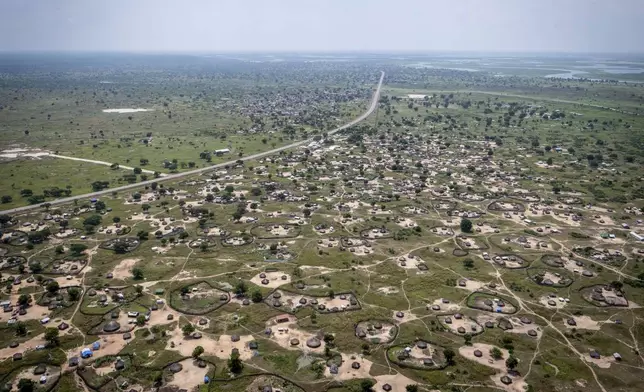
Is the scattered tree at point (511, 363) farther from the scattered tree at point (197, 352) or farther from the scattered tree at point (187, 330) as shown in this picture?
the scattered tree at point (187, 330)

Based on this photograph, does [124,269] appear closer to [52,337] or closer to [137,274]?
[137,274]

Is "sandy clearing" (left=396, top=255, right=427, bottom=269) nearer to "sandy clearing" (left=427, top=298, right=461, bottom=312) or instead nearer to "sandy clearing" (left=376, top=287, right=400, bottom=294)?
"sandy clearing" (left=376, top=287, right=400, bottom=294)

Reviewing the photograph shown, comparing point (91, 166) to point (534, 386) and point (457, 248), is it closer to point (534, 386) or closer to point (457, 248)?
point (457, 248)

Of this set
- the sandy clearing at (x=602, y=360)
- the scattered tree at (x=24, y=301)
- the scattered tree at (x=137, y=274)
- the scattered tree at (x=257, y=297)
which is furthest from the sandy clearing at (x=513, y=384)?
the scattered tree at (x=24, y=301)

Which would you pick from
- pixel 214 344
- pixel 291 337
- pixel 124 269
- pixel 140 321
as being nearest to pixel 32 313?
pixel 124 269

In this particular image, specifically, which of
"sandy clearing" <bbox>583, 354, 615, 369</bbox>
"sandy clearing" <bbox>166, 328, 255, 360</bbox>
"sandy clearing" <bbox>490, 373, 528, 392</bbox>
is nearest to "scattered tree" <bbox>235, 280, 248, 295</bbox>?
"sandy clearing" <bbox>166, 328, 255, 360</bbox>

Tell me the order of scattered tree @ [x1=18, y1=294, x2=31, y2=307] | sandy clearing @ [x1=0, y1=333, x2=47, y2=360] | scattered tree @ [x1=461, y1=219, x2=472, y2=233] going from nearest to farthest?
sandy clearing @ [x1=0, y1=333, x2=47, y2=360] → scattered tree @ [x1=18, y1=294, x2=31, y2=307] → scattered tree @ [x1=461, y1=219, x2=472, y2=233]

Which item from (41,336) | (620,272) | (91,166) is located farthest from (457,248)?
(91,166)

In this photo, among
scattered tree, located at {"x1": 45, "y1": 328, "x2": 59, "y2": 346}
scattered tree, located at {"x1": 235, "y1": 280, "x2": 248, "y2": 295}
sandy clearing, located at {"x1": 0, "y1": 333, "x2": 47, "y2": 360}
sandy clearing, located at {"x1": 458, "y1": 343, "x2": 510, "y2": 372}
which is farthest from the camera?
scattered tree, located at {"x1": 235, "y1": 280, "x2": 248, "y2": 295}
